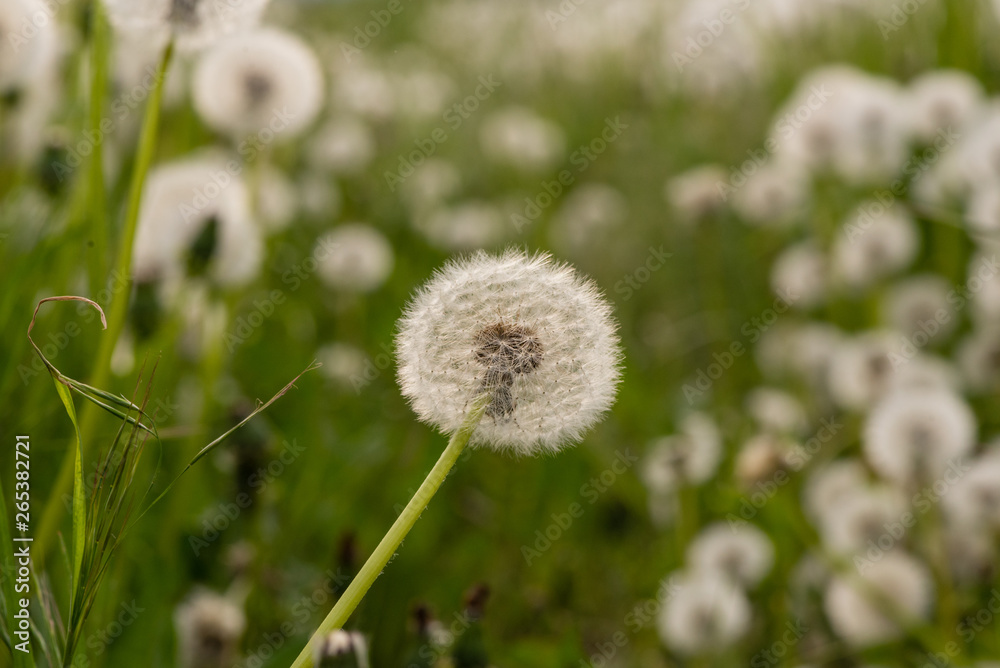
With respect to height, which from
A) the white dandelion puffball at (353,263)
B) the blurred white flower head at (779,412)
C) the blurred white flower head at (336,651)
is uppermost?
the blurred white flower head at (336,651)

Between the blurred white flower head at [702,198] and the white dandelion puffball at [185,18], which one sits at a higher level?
the white dandelion puffball at [185,18]

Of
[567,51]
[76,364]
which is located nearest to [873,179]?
[76,364]

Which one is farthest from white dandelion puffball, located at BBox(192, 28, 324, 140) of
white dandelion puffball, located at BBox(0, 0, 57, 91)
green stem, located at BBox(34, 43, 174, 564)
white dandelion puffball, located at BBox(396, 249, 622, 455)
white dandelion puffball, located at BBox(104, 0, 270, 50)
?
white dandelion puffball, located at BBox(396, 249, 622, 455)

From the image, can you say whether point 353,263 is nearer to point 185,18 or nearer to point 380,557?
point 185,18

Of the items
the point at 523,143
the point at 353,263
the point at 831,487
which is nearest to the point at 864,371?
the point at 831,487

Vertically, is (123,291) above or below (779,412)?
above

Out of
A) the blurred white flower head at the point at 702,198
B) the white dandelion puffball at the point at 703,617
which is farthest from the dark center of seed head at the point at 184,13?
the blurred white flower head at the point at 702,198

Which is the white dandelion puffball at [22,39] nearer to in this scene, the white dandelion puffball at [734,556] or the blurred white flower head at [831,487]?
the white dandelion puffball at [734,556]
